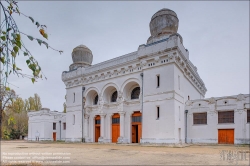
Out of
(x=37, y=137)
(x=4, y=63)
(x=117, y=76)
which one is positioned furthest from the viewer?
(x=37, y=137)

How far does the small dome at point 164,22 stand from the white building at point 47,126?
2365 cm

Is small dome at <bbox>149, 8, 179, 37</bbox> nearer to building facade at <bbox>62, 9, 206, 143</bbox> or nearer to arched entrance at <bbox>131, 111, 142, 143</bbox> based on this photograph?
building facade at <bbox>62, 9, 206, 143</bbox>

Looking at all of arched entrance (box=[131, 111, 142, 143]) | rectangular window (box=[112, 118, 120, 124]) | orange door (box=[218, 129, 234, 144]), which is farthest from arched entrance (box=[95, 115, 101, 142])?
orange door (box=[218, 129, 234, 144])

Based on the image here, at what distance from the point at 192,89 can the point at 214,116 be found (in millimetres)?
5118

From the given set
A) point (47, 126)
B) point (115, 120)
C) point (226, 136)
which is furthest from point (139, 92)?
point (47, 126)

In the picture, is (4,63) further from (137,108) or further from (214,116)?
(214,116)

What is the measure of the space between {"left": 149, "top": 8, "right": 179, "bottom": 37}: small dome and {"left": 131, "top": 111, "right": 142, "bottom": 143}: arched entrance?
9147 mm

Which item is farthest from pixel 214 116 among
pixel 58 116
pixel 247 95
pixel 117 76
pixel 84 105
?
pixel 58 116

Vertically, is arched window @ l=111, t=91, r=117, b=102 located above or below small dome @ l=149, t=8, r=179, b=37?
below

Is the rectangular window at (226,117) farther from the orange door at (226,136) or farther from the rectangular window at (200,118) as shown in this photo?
the rectangular window at (200,118)

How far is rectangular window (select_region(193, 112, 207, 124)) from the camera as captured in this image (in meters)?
20.9

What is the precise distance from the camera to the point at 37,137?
3684 centimetres

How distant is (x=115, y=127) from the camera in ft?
76.0

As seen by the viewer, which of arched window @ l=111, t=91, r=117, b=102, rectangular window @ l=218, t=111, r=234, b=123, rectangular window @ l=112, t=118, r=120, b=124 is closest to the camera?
rectangular window @ l=218, t=111, r=234, b=123
